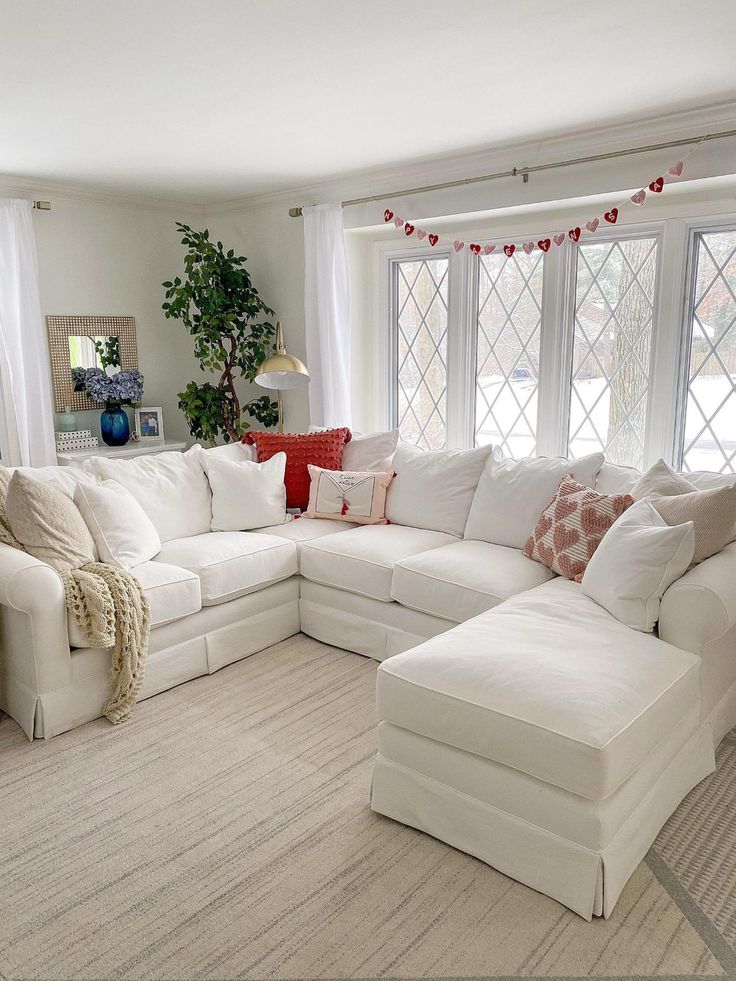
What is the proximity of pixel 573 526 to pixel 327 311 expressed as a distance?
243cm

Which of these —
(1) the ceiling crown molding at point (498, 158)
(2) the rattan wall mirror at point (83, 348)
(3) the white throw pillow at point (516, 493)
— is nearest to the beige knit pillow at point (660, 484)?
(3) the white throw pillow at point (516, 493)

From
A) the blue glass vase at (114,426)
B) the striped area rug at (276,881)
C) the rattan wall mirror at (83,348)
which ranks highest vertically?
the rattan wall mirror at (83,348)

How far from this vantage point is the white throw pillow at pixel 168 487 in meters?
3.60

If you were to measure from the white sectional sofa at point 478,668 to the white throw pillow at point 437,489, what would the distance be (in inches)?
5.8

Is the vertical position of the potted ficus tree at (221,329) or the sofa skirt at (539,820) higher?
the potted ficus tree at (221,329)

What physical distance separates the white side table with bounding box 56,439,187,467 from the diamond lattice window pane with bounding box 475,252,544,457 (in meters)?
2.20

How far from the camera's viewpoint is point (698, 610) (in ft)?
7.68

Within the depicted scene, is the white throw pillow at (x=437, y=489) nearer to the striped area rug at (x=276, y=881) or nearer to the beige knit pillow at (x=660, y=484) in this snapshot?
the beige knit pillow at (x=660, y=484)

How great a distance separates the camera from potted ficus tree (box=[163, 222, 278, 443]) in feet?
16.4

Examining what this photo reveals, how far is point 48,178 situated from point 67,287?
70 cm

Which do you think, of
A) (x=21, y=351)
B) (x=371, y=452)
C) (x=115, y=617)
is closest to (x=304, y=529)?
(x=371, y=452)

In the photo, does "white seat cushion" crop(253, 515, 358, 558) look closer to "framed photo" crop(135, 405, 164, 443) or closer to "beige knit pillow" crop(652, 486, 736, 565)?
"beige knit pillow" crop(652, 486, 736, 565)

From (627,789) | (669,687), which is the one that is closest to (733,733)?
(669,687)

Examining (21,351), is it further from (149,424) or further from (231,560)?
(231,560)
